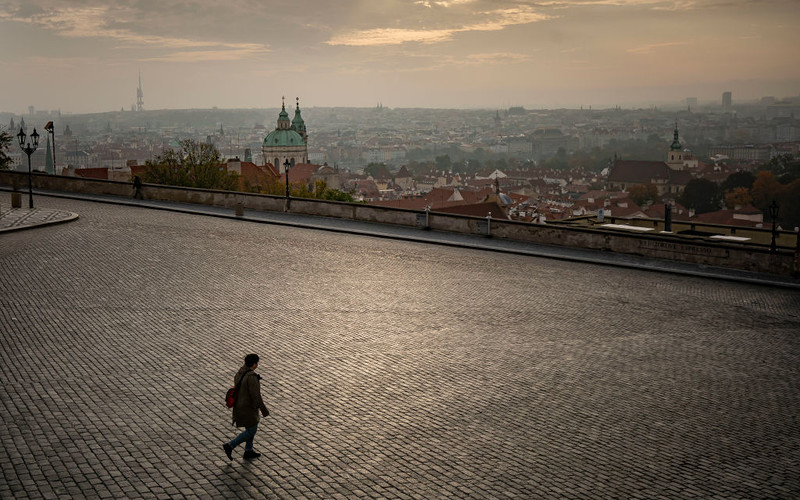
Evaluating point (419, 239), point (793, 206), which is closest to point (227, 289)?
point (419, 239)

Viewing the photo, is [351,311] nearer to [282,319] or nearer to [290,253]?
[282,319]

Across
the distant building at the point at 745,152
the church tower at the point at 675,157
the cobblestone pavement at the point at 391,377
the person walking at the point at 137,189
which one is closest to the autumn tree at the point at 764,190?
the church tower at the point at 675,157

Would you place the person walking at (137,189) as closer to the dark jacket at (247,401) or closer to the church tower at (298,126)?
the dark jacket at (247,401)

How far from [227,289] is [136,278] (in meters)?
2.49

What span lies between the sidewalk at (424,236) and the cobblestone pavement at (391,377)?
845 mm

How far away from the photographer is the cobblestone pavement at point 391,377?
988 cm

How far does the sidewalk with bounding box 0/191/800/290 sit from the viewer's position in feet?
75.4

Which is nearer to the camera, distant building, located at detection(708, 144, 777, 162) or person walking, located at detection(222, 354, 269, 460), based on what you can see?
person walking, located at detection(222, 354, 269, 460)

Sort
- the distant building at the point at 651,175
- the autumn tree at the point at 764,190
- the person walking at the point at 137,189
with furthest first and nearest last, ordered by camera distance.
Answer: the distant building at the point at 651,175 < the autumn tree at the point at 764,190 < the person walking at the point at 137,189

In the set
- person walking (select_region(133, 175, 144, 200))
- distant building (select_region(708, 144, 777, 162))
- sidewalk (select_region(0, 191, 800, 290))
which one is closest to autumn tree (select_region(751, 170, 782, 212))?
distant building (select_region(708, 144, 777, 162))

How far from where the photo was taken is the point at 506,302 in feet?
62.1

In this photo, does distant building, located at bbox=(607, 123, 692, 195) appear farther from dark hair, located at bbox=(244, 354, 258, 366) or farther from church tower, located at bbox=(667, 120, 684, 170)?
dark hair, located at bbox=(244, 354, 258, 366)

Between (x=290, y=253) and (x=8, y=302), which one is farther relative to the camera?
(x=290, y=253)

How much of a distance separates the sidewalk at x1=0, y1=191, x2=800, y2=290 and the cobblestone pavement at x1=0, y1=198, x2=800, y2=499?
0.85 m
